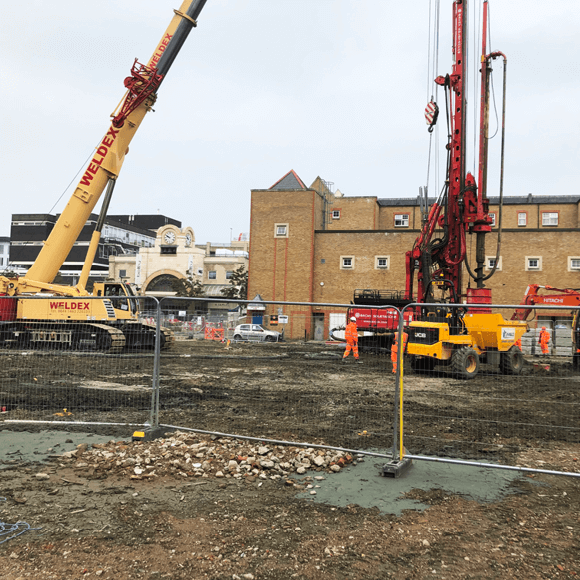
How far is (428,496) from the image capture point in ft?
16.5

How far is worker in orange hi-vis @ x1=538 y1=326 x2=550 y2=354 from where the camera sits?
857cm

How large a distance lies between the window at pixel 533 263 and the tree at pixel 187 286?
37839 mm

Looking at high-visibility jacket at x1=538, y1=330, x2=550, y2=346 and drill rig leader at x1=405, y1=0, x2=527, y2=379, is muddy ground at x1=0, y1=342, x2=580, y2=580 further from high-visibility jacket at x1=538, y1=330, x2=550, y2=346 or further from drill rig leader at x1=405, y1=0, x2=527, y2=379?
drill rig leader at x1=405, y1=0, x2=527, y2=379

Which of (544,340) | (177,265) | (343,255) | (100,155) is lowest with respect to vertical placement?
(544,340)

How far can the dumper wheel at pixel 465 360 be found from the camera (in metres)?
12.9

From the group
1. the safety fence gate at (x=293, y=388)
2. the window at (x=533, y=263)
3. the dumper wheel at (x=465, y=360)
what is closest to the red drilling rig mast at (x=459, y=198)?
the dumper wheel at (x=465, y=360)

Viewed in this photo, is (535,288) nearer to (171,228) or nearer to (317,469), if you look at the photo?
(317,469)

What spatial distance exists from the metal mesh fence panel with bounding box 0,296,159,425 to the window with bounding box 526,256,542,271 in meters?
33.9

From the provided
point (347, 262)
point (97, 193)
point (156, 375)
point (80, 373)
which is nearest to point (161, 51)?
point (97, 193)

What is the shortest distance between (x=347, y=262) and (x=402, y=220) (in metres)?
15.3


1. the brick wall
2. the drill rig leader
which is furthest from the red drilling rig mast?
the brick wall

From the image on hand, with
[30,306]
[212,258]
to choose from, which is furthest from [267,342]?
[212,258]

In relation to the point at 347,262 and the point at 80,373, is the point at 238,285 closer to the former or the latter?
the point at 347,262

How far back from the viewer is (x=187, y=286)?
211 ft
